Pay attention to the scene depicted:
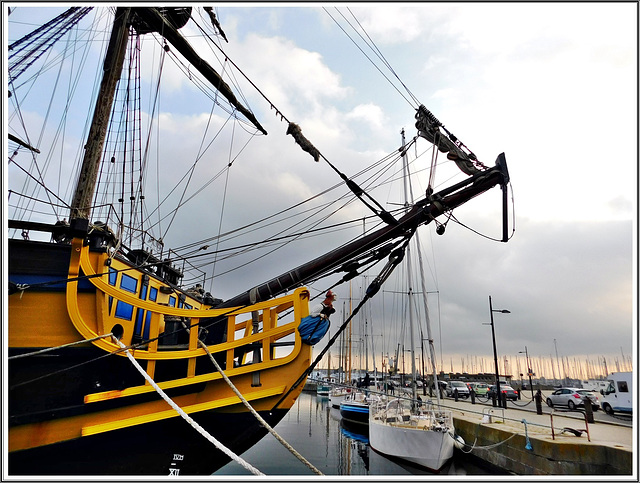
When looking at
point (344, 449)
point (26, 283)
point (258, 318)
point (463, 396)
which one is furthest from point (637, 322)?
point (463, 396)

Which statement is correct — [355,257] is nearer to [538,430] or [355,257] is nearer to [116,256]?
[116,256]

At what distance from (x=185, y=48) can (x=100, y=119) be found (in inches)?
153

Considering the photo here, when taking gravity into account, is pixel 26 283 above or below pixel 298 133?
below

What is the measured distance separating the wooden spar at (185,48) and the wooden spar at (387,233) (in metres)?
7.19

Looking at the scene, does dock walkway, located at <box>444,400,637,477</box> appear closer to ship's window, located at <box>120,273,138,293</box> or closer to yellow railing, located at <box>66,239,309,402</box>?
yellow railing, located at <box>66,239,309,402</box>

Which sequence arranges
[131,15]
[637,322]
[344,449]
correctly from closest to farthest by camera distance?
[637,322] < [131,15] < [344,449]

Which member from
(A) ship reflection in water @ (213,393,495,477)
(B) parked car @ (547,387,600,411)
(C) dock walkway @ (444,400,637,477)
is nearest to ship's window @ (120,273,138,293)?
(A) ship reflection in water @ (213,393,495,477)

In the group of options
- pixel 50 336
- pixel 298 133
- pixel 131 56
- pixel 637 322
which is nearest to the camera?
pixel 637 322

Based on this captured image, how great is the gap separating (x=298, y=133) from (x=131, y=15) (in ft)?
22.6

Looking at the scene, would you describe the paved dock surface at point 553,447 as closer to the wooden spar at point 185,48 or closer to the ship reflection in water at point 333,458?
the ship reflection in water at point 333,458

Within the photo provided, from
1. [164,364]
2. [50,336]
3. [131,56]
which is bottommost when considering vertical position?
[164,364]

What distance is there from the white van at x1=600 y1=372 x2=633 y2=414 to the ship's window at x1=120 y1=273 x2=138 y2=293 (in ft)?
65.3

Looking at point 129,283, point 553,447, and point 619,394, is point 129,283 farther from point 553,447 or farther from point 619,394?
point 619,394

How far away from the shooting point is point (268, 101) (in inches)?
345
